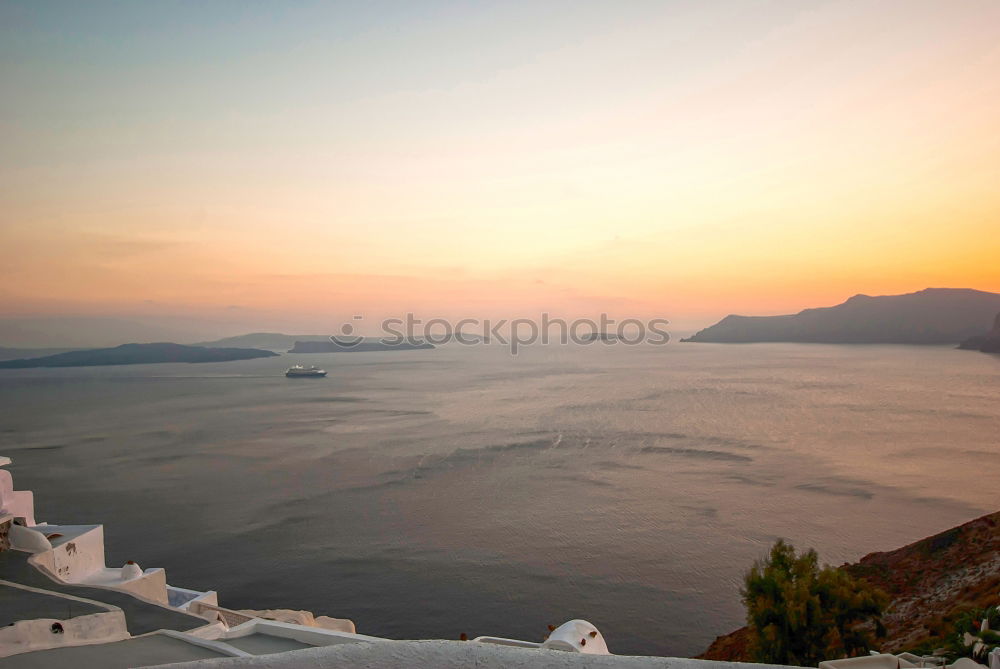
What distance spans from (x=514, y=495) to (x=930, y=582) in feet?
47.8

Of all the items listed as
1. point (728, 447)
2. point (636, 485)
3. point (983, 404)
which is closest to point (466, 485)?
point (636, 485)

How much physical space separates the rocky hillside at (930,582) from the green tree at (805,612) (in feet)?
4.11

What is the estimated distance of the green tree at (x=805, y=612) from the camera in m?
8.62

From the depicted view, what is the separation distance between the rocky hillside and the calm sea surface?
10.3ft

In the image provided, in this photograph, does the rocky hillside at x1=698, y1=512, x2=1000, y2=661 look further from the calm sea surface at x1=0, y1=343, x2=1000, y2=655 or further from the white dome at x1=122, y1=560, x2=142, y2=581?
the white dome at x1=122, y1=560, x2=142, y2=581

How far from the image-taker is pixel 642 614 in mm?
15555

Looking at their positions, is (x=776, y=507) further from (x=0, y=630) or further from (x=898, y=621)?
(x=0, y=630)

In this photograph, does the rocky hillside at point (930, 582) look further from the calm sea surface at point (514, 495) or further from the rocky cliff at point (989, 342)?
the rocky cliff at point (989, 342)

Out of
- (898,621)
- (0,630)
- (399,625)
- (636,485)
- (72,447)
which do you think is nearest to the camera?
(0,630)

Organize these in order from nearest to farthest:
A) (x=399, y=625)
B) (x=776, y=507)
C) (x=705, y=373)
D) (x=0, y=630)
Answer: (x=0, y=630) → (x=399, y=625) → (x=776, y=507) → (x=705, y=373)

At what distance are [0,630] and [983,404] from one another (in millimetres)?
58888

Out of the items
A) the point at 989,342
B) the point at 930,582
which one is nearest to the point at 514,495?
the point at 930,582

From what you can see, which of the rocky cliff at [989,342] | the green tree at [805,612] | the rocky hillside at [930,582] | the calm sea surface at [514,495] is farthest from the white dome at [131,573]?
the rocky cliff at [989,342]

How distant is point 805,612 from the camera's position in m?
8.63
